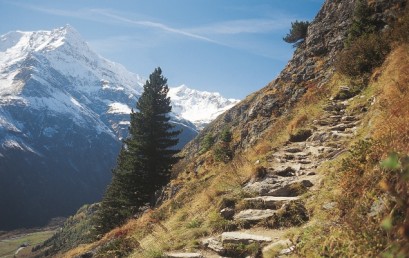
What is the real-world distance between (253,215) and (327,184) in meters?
2.16

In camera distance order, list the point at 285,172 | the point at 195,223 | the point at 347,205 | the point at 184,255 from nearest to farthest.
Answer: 1. the point at 347,205
2. the point at 184,255
3. the point at 195,223
4. the point at 285,172

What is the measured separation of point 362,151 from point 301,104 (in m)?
13.9

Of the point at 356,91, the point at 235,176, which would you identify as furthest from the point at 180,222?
the point at 356,91

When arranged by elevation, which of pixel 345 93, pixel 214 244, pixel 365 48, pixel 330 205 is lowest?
pixel 214 244

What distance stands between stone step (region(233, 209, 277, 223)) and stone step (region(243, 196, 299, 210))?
284mm

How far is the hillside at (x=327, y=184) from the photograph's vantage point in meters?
6.04

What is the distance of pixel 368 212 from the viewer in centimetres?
634

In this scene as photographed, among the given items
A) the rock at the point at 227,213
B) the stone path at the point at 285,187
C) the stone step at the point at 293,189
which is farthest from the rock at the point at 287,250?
the rock at the point at 227,213

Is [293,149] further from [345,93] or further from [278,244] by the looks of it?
[278,244]

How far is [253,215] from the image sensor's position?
32.7ft

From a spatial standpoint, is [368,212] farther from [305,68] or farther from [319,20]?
[319,20]

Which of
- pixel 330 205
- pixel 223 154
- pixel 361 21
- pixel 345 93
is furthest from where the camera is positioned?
pixel 223 154

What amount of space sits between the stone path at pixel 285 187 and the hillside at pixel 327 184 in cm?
3

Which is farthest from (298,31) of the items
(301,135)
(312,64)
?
(301,135)
